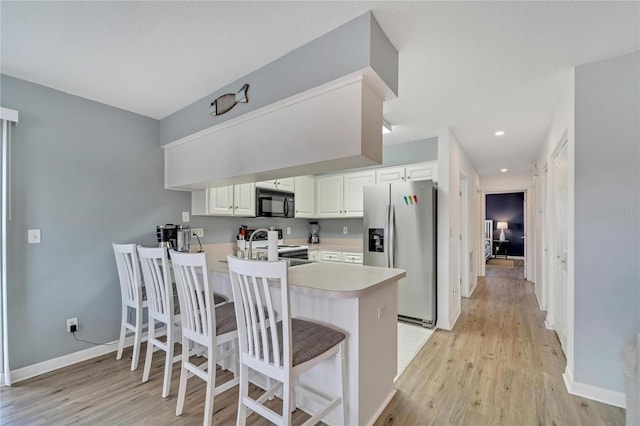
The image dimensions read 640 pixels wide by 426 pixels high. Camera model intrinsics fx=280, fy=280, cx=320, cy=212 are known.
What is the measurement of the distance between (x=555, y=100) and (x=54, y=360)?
5044mm

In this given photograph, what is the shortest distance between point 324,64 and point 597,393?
115 inches

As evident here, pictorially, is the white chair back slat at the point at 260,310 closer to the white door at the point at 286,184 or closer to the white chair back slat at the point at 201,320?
the white chair back slat at the point at 201,320

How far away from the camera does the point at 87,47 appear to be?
6.15 feet

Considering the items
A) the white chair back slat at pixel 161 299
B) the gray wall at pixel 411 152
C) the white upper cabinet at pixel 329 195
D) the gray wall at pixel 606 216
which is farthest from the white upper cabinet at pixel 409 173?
the white chair back slat at pixel 161 299

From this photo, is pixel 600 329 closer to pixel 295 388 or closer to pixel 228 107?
pixel 295 388

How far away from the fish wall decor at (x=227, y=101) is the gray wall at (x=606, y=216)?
8.13ft

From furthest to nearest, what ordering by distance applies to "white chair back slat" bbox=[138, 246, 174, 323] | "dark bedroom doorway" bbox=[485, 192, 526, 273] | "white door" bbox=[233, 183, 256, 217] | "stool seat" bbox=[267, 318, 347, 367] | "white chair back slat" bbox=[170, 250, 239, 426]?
"dark bedroom doorway" bbox=[485, 192, 526, 273] < "white door" bbox=[233, 183, 256, 217] < "white chair back slat" bbox=[138, 246, 174, 323] < "white chair back slat" bbox=[170, 250, 239, 426] < "stool seat" bbox=[267, 318, 347, 367]

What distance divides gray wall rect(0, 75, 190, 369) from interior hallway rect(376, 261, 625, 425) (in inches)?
109

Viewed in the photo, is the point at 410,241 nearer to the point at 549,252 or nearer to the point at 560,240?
the point at 560,240

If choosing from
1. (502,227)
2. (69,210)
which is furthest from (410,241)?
(502,227)

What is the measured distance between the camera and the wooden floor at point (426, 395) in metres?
1.82

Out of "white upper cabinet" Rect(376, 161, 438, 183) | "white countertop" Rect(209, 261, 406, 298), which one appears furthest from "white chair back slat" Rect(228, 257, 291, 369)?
"white upper cabinet" Rect(376, 161, 438, 183)

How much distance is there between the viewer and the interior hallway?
1828 millimetres

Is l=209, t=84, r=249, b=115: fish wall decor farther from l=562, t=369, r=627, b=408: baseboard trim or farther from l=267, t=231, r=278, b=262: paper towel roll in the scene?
l=562, t=369, r=627, b=408: baseboard trim
